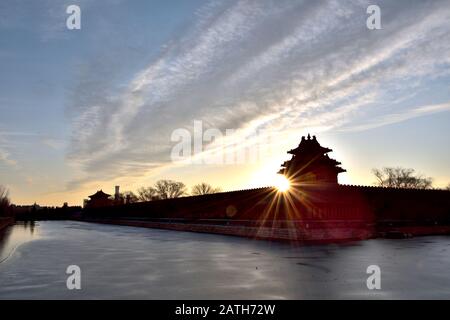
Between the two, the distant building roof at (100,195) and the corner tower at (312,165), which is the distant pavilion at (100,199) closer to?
the distant building roof at (100,195)

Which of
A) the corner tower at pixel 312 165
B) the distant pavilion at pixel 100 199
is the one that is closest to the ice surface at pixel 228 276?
the corner tower at pixel 312 165

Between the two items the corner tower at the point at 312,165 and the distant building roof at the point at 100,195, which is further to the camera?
the distant building roof at the point at 100,195

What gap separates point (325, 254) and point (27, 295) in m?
11.6

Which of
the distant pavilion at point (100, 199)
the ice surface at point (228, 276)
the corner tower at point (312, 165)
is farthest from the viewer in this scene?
the distant pavilion at point (100, 199)

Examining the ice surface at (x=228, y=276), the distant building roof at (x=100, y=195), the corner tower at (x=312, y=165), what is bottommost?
the ice surface at (x=228, y=276)

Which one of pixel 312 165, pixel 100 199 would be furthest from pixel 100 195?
pixel 312 165

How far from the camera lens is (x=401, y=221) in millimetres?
31531

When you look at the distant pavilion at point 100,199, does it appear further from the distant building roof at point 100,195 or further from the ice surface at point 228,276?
the ice surface at point 228,276

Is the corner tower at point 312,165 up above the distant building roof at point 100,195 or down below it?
above

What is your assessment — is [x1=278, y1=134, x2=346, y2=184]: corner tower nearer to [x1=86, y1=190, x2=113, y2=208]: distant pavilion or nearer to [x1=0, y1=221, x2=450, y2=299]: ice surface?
[x1=0, y1=221, x2=450, y2=299]: ice surface

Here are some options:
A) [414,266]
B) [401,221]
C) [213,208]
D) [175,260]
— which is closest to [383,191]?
[401,221]

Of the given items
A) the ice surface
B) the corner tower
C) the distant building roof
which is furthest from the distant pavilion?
the ice surface

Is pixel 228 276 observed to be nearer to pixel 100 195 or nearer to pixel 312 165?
pixel 312 165

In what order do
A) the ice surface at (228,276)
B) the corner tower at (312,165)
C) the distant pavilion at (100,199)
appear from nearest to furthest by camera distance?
the ice surface at (228,276), the corner tower at (312,165), the distant pavilion at (100,199)
